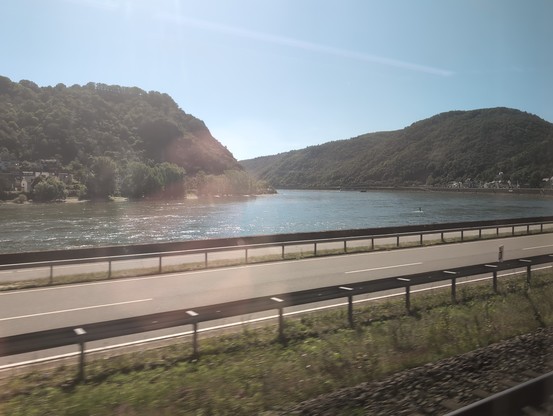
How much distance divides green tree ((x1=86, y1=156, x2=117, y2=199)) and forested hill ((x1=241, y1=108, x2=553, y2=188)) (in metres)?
88.8

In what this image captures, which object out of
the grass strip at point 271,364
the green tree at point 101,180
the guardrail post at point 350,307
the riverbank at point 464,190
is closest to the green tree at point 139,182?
the green tree at point 101,180

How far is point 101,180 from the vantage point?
104 metres

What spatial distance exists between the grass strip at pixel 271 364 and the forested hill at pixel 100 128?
132 metres

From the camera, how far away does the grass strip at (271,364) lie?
165 inches

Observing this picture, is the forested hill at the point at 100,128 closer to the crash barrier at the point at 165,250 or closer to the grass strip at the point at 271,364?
the crash barrier at the point at 165,250

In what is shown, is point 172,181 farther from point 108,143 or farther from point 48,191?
point 108,143

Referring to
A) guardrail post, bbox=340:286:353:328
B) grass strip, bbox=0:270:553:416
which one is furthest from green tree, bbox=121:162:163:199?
guardrail post, bbox=340:286:353:328

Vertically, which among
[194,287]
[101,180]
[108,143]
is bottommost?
[194,287]

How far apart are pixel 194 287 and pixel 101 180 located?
101 m

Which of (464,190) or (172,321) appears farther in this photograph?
(464,190)

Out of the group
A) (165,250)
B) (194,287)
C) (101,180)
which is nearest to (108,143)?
(101,180)

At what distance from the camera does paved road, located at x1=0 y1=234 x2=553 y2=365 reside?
8617 mm

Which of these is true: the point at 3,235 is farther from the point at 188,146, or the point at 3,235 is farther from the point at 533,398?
the point at 188,146

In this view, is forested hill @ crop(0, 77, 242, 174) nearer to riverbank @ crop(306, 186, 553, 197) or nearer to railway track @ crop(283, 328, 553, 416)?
riverbank @ crop(306, 186, 553, 197)
